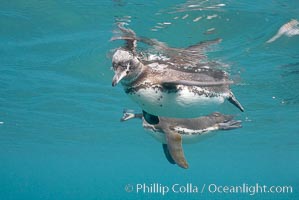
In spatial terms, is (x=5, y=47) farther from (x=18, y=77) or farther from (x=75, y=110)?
(x=75, y=110)

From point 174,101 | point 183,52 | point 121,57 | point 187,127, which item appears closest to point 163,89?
point 174,101

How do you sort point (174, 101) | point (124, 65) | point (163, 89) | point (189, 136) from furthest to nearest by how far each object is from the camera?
point (189, 136) < point (174, 101) < point (163, 89) < point (124, 65)

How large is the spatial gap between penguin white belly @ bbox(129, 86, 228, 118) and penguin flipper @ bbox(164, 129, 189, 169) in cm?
86

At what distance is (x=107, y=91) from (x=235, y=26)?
10.7 m

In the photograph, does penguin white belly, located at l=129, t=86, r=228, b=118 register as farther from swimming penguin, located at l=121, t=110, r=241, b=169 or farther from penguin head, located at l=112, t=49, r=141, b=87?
swimming penguin, located at l=121, t=110, r=241, b=169

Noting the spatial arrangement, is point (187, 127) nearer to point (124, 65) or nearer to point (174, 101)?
point (174, 101)

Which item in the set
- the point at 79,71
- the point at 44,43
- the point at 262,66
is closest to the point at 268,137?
the point at 262,66

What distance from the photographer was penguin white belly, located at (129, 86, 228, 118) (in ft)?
22.4

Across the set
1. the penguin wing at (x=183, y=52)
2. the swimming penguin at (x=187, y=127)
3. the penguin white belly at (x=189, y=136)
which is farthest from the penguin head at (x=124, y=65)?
the penguin wing at (x=183, y=52)

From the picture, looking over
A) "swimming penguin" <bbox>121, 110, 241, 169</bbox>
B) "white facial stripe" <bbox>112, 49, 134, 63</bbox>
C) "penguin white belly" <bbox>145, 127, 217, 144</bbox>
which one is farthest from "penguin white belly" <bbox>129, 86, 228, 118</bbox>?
"penguin white belly" <bbox>145, 127, 217, 144</bbox>

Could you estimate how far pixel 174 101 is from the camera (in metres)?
7.07

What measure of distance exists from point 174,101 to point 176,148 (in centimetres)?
147

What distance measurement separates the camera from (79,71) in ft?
53.2

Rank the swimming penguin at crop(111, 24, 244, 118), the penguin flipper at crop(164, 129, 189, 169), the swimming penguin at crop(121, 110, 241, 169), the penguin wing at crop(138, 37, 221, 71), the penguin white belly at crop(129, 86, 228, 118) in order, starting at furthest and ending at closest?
the penguin wing at crop(138, 37, 221, 71), the swimming penguin at crop(121, 110, 241, 169), the penguin flipper at crop(164, 129, 189, 169), the penguin white belly at crop(129, 86, 228, 118), the swimming penguin at crop(111, 24, 244, 118)
